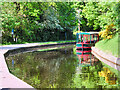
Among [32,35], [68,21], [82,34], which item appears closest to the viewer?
[82,34]

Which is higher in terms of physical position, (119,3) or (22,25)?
(119,3)

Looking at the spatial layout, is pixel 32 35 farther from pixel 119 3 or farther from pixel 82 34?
pixel 119 3

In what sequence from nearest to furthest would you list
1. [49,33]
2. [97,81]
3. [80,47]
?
[97,81]
[80,47]
[49,33]

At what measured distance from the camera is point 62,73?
12.9 m

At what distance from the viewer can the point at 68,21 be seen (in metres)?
49.6

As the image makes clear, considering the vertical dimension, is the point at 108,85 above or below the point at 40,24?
above

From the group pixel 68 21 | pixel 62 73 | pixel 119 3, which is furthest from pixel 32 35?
pixel 62 73

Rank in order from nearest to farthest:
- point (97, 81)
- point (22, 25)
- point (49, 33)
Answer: point (97, 81) < point (22, 25) < point (49, 33)

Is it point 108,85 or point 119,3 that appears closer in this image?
point 108,85

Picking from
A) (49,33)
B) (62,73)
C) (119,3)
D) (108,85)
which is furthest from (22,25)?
(108,85)

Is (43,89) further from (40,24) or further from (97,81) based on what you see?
(40,24)

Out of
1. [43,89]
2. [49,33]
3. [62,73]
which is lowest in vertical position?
[49,33]

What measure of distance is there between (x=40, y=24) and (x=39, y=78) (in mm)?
30650

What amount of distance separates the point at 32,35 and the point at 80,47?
44.2 feet
